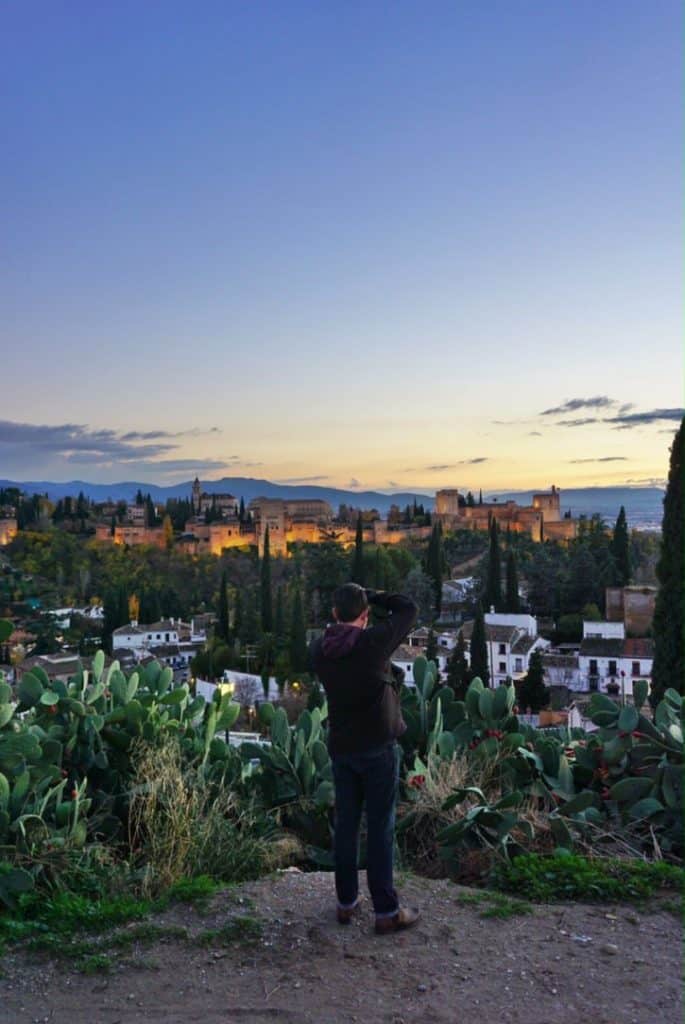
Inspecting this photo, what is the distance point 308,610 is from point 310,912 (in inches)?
1577

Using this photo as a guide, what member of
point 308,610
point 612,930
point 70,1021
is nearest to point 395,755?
point 612,930

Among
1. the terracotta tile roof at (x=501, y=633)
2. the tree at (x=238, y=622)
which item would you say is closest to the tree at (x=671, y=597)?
the terracotta tile roof at (x=501, y=633)

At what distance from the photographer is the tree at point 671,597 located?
10.8 metres

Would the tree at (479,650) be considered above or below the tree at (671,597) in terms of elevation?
below

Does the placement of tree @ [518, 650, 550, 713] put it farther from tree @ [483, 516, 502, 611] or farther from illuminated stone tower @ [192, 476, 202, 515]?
illuminated stone tower @ [192, 476, 202, 515]

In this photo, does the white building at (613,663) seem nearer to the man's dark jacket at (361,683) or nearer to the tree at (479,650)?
the tree at (479,650)

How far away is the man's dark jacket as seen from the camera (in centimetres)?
260

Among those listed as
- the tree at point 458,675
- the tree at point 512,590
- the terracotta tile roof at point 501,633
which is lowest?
the tree at point 458,675

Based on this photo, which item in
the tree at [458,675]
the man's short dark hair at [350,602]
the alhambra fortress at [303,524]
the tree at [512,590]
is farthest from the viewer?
the alhambra fortress at [303,524]

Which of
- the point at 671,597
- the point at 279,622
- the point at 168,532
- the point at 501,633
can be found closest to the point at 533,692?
the point at 501,633

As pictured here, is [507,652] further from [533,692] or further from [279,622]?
[279,622]

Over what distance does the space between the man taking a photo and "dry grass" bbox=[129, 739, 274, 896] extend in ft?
2.21

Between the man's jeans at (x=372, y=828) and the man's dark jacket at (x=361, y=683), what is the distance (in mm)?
50

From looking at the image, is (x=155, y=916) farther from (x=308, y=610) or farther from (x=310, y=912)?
(x=308, y=610)
